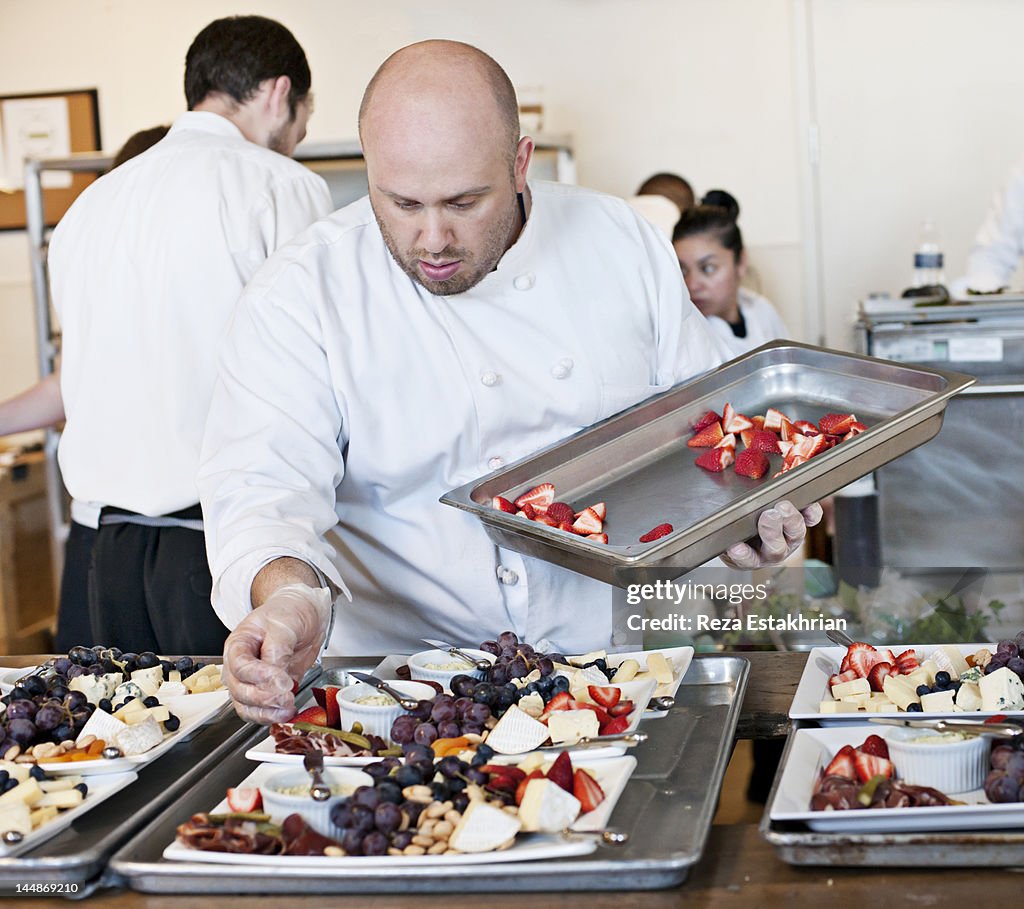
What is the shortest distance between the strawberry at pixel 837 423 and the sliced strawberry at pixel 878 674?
50cm

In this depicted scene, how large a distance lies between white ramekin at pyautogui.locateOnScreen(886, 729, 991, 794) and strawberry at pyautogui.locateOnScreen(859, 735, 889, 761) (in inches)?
1.0

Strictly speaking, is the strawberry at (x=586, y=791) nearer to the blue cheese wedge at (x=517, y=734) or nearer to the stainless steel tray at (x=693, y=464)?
the blue cheese wedge at (x=517, y=734)

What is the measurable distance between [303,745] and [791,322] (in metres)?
4.20

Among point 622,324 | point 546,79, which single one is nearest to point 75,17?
point 546,79

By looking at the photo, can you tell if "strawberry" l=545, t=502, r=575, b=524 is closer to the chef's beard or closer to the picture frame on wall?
the chef's beard

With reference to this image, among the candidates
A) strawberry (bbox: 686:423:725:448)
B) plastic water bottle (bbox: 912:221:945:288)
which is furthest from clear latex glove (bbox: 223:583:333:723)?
plastic water bottle (bbox: 912:221:945:288)

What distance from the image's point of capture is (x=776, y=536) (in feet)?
5.10

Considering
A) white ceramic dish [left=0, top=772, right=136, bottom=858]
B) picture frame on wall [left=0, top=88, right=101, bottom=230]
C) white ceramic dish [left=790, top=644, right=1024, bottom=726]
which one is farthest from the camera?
picture frame on wall [left=0, top=88, right=101, bottom=230]

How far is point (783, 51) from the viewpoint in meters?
4.91

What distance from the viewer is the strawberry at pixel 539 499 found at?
1.64 meters

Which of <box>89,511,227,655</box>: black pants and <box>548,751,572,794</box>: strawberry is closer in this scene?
<box>548,751,572,794</box>: strawberry

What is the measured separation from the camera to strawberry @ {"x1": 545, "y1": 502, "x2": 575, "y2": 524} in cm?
160

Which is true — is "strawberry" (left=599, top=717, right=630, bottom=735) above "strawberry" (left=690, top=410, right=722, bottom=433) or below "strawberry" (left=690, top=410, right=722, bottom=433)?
below

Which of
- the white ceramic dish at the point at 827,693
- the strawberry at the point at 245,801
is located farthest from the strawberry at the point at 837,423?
the strawberry at the point at 245,801
